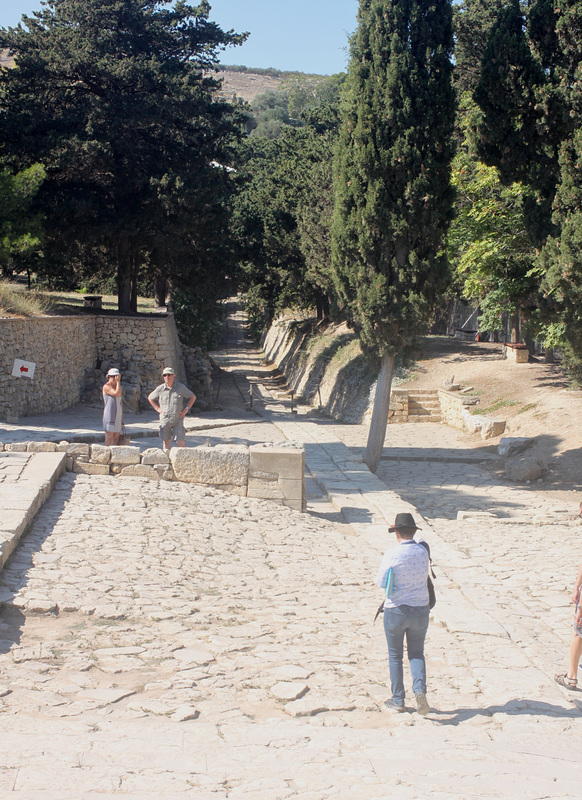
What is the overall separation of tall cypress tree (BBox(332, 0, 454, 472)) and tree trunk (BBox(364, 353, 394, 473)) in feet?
0.10

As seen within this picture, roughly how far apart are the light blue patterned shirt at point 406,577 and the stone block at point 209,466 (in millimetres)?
4963

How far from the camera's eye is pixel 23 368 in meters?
15.2

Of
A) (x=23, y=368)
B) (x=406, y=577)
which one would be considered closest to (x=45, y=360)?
(x=23, y=368)

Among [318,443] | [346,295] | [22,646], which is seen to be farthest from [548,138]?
[22,646]

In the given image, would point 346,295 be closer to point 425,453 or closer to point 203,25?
point 425,453

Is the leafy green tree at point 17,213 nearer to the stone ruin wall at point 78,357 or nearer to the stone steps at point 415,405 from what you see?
the stone ruin wall at point 78,357

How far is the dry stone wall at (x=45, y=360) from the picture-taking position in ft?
50.4

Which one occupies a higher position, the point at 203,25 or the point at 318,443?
the point at 203,25

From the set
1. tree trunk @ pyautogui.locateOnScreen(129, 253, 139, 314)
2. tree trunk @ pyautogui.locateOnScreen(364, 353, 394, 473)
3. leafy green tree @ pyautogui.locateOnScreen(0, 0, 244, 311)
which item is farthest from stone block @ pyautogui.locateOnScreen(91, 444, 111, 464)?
tree trunk @ pyautogui.locateOnScreen(129, 253, 139, 314)

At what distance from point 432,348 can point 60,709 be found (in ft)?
87.2

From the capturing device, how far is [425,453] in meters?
17.7

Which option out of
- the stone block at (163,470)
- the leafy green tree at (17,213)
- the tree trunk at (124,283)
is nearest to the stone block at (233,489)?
the stone block at (163,470)

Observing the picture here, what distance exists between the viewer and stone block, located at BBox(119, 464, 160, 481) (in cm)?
941

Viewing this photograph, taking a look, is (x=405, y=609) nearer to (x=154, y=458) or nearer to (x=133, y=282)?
(x=154, y=458)
